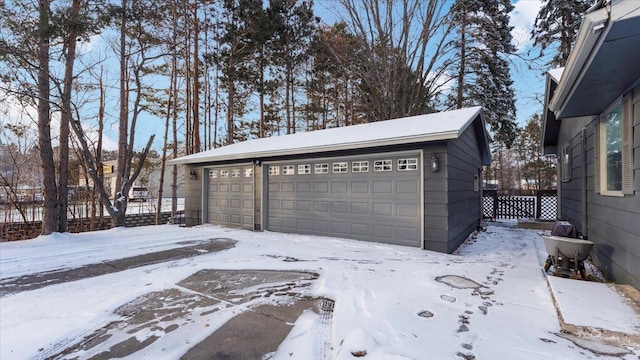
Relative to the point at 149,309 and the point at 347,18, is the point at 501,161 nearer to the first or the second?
the point at 347,18

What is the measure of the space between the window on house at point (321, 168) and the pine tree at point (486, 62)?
9.79 m

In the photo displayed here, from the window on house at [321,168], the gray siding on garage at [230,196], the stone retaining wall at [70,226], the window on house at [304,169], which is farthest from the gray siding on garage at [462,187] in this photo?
the stone retaining wall at [70,226]

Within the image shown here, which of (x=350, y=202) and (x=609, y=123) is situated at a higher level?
(x=609, y=123)

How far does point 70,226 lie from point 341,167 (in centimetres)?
1185

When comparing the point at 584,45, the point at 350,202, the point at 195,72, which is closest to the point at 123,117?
the point at 195,72

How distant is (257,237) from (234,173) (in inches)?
105

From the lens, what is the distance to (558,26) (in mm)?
12750

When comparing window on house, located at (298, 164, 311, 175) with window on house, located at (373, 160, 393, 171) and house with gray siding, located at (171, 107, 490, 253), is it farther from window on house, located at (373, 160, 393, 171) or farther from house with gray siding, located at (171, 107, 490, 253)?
window on house, located at (373, 160, 393, 171)

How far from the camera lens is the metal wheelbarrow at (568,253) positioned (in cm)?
374

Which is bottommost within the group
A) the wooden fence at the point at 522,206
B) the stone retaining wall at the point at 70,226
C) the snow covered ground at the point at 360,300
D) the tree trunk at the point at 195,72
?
the stone retaining wall at the point at 70,226

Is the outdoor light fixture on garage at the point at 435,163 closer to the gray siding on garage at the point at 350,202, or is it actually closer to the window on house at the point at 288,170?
the gray siding on garage at the point at 350,202

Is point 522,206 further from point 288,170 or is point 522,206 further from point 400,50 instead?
point 288,170

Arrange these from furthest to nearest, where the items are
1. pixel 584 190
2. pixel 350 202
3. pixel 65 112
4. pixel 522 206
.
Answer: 1. pixel 522 206
2. pixel 65 112
3. pixel 350 202
4. pixel 584 190

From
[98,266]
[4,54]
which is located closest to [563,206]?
[98,266]
